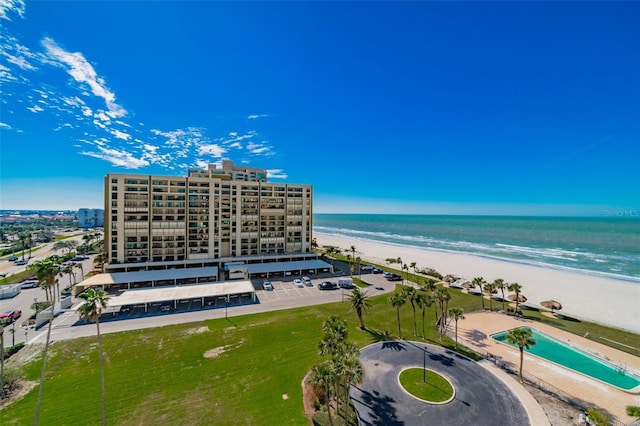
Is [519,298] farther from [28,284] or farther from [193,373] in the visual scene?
[28,284]

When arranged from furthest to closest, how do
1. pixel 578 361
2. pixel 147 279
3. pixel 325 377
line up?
pixel 147 279 → pixel 578 361 → pixel 325 377

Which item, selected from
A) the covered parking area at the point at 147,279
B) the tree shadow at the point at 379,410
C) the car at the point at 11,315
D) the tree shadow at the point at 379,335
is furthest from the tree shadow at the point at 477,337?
the car at the point at 11,315

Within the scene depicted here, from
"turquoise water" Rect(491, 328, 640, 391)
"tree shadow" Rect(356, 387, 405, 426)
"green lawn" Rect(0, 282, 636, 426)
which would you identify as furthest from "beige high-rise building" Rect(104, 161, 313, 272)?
"turquoise water" Rect(491, 328, 640, 391)

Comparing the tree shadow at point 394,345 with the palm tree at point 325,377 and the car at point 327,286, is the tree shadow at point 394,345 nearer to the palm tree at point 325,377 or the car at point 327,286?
the palm tree at point 325,377

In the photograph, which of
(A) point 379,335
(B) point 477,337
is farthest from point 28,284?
(B) point 477,337

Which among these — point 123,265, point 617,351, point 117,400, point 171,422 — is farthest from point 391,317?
point 123,265

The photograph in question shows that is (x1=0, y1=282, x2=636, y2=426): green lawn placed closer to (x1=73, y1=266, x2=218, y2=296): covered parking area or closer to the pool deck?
the pool deck
